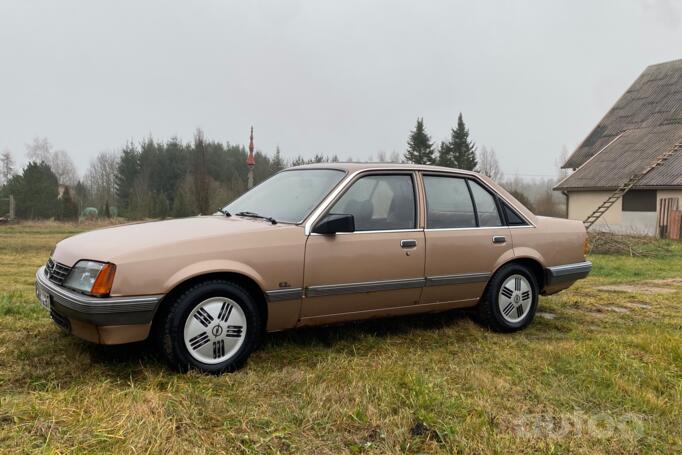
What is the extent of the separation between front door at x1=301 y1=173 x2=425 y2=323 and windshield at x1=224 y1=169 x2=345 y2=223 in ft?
0.65

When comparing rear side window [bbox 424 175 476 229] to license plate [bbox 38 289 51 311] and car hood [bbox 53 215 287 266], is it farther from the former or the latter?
license plate [bbox 38 289 51 311]

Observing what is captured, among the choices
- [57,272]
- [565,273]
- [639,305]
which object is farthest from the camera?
[639,305]

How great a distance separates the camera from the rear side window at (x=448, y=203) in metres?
4.66

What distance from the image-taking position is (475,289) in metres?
4.87

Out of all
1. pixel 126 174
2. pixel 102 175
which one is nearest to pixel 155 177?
pixel 126 174

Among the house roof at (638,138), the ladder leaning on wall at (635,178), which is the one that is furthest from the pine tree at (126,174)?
the ladder leaning on wall at (635,178)

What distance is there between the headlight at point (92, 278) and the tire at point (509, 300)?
334cm

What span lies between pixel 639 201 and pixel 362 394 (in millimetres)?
24376

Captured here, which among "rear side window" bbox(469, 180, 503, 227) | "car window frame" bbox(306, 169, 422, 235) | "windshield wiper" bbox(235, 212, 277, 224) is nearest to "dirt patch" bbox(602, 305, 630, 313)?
"rear side window" bbox(469, 180, 503, 227)

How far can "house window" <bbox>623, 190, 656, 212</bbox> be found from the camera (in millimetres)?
22938

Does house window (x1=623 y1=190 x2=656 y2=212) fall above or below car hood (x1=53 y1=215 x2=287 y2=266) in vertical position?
above

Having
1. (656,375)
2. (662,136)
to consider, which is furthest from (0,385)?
(662,136)

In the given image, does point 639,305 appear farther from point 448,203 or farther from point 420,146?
point 420,146

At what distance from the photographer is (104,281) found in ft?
10.7
